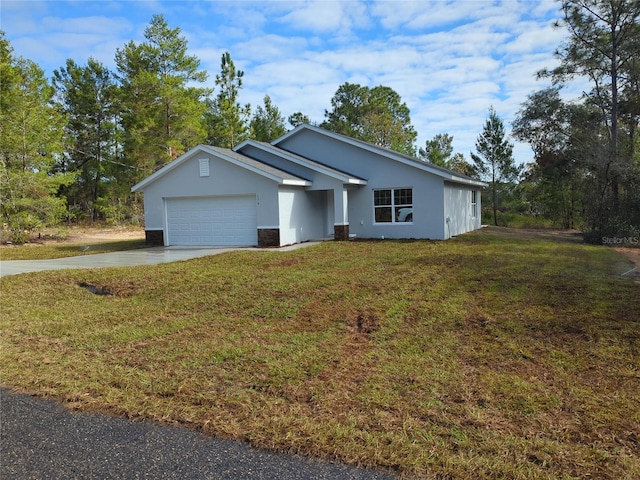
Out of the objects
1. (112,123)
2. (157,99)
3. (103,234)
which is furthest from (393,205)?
(112,123)

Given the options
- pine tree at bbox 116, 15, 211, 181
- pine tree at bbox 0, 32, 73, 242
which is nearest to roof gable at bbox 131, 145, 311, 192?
pine tree at bbox 0, 32, 73, 242

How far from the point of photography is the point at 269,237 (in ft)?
52.5

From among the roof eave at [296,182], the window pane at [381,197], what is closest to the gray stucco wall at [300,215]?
the roof eave at [296,182]

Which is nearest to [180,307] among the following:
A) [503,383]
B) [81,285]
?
[81,285]

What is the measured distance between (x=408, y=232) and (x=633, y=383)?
13803 mm

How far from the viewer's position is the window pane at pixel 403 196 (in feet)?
59.1

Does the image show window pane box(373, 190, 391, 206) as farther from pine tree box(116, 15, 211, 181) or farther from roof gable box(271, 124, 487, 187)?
pine tree box(116, 15, 211, 181)

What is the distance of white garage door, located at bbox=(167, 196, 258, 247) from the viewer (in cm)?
1661

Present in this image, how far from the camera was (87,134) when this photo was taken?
111 ft

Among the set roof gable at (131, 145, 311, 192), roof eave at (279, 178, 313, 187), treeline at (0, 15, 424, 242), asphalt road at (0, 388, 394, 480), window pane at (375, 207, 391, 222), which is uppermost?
treeline at (0, 15, 424, 242)

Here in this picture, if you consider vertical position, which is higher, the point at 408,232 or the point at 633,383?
the point at 408,232

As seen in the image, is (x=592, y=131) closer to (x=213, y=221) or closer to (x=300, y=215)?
(x=300, y=215)

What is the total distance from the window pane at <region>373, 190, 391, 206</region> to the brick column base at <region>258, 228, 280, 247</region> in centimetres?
488

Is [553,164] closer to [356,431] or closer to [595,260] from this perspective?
[595,260]
